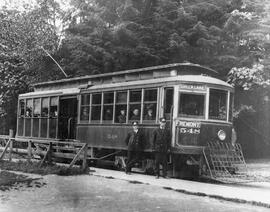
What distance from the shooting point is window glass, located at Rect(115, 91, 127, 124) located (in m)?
15.8

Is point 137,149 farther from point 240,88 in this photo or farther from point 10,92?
point 10,92

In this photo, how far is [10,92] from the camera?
28859 millimetres

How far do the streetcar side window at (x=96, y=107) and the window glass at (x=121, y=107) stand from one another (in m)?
1.20

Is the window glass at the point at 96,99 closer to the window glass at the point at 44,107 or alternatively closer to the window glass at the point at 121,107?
the window glass at the point at 121,107

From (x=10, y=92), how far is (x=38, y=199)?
20.5 m

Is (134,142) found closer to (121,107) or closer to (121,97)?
(121,107)

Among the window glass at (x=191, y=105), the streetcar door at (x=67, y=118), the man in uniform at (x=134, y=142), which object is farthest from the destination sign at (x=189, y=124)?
the streetcar door at (x=67, y=118)

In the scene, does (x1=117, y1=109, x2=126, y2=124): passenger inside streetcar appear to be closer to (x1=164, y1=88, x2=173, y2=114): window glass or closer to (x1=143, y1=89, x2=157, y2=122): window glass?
(x1=143, y1=89, x2=157, y2=122): window glass

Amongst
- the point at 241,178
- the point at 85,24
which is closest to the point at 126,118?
the point at 241,178

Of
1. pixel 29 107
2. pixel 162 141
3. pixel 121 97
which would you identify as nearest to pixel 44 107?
pixel 29 107

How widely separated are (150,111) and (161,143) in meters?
1.50

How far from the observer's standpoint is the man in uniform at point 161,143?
13.5 meters

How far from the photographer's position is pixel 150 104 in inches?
580

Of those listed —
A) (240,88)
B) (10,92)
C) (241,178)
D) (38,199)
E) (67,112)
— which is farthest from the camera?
(10,92)
